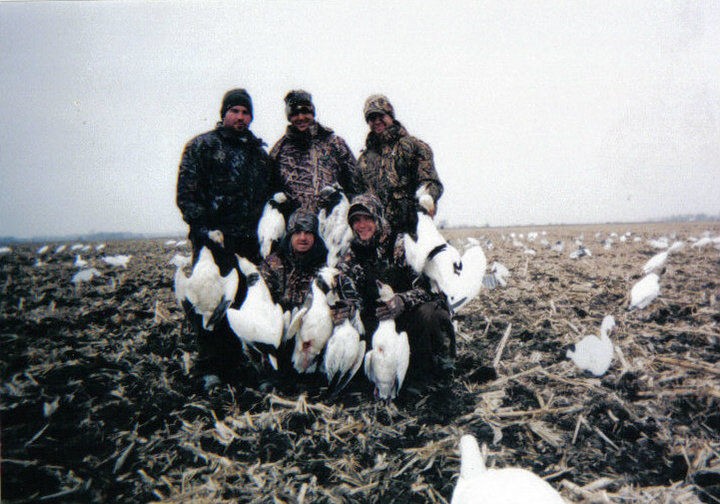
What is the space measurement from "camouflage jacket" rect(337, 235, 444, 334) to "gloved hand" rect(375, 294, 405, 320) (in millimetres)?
100

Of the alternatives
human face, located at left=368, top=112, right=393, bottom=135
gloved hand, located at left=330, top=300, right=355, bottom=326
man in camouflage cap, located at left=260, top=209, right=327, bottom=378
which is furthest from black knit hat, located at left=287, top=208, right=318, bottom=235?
human face, located at left=368, top=112, right=393, bottom=135

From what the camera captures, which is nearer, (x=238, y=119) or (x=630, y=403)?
(x=630, y=403)

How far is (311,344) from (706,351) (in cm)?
312

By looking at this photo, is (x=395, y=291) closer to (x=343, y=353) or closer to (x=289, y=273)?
(x=343, y=353)

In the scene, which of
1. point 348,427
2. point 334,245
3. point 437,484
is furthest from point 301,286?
point 437,484

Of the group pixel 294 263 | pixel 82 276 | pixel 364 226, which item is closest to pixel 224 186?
pixel 294 263

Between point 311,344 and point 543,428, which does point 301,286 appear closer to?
point 311,344

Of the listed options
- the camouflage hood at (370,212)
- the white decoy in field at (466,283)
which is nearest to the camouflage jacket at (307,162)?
the camouflage hood at (370,212)

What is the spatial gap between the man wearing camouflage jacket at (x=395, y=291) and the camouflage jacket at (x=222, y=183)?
83 centimetres

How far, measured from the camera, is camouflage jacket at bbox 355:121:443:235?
11.2 feet

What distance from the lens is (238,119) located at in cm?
299

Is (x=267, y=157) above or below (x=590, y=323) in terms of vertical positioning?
above

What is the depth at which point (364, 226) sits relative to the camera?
2.74m

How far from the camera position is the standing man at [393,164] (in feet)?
11.2
